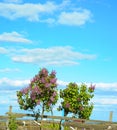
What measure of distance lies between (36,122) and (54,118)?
1.32 meters

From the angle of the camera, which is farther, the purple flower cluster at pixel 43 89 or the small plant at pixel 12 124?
the purple flower cluster at pixel 43 89

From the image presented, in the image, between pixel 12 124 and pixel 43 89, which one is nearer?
pixel 12 124

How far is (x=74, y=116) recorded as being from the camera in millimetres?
36094

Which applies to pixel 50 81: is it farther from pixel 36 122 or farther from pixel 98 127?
pixel 98 127

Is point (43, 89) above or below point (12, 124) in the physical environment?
above

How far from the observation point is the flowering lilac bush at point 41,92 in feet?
117

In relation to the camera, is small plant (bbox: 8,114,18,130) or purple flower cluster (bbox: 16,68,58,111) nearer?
small plant (bbox: 8,114,18,130)

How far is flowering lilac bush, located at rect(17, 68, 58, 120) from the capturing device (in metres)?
35.8

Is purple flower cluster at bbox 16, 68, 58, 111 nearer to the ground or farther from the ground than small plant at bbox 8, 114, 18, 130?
farther from the ground

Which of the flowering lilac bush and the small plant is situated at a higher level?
the flowering lilac bush

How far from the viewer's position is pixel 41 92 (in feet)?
118

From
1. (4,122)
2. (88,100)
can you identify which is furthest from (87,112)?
(4,122)

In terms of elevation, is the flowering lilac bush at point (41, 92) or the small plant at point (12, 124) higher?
the flowering lilac bush at point (41, 92)

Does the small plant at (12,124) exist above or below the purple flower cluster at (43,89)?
below
